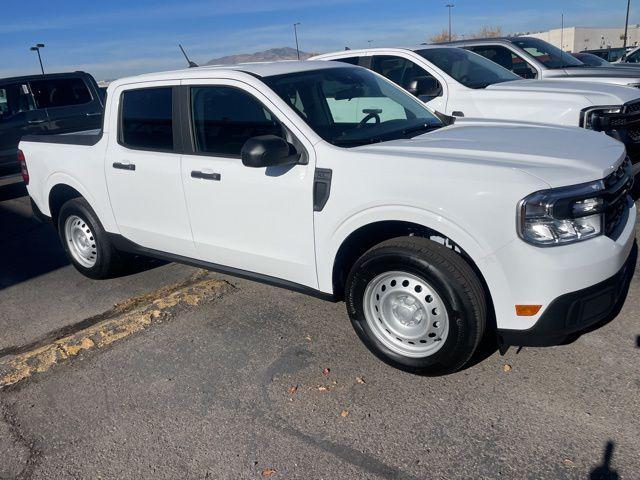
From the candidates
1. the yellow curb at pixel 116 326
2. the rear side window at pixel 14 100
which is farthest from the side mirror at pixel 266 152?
the rear side window at pixel 14 100

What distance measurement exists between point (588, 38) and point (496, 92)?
78.5 metres

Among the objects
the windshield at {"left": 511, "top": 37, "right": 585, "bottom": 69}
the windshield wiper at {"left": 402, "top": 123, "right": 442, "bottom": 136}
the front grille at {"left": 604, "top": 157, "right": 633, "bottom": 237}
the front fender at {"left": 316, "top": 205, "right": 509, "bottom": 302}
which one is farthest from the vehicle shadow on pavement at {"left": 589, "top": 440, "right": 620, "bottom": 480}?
the windshield at {"left": 511, "top": 37, "right": 585, "bottom": 69}

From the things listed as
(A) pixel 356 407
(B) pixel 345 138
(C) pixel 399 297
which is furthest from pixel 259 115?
(A) pixel 356 407

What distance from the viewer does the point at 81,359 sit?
13.1ft

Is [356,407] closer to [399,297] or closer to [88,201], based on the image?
[399,297]

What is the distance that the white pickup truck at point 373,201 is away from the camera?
2869mm

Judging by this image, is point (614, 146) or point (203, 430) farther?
point (614, 146)

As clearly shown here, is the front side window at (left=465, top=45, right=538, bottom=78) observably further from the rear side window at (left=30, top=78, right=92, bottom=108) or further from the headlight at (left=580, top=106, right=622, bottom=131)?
the rear side window at (left=30, top=78, right=92, bottom=108)

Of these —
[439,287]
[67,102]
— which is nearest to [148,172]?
[439,287]

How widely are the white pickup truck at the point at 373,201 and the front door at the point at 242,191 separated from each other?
0.01 metres

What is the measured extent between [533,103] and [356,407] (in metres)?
4.59

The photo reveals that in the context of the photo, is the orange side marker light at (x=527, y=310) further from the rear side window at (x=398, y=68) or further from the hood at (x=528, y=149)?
the rear side window at (x=398, y=68)

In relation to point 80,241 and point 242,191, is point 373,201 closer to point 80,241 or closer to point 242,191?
point 242,191

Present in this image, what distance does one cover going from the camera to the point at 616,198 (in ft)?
10.3
